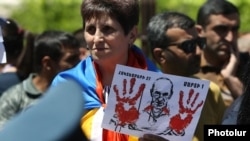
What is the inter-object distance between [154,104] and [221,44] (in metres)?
2.73

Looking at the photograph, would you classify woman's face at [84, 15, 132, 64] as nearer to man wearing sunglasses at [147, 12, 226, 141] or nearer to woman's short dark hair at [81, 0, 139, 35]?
woman's short dark hair at [81, 0, 139, 35]

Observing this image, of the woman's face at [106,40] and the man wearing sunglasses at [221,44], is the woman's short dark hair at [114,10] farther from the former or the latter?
the man wearing sunglasses at [221,44]

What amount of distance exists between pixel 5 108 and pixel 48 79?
650 millimetres

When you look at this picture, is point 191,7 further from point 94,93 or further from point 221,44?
point 94,93

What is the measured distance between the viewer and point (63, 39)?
18.5 ft

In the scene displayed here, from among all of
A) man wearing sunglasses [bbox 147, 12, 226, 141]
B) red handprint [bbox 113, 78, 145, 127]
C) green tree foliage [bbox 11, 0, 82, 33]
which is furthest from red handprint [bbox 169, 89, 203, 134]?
green tree foliage [bbox 11, 0, 82, 33]

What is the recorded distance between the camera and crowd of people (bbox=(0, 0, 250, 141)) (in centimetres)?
318

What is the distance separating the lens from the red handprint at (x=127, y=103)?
293 cm

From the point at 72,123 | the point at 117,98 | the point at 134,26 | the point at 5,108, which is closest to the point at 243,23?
the point at 5,108

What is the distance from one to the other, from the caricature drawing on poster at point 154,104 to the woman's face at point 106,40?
28 centimetres

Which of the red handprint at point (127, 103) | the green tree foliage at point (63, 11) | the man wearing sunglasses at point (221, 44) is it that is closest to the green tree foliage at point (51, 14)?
the green tree foliage at point (63, 11)

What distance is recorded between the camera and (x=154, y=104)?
2.92 metres

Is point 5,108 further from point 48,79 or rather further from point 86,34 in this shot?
point 86,34

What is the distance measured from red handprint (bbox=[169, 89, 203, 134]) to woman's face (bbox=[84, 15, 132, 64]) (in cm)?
41
